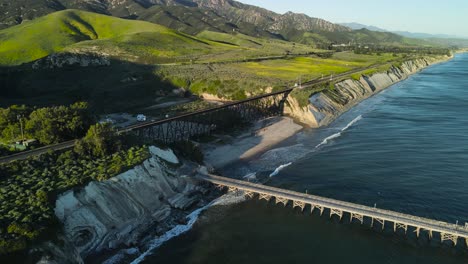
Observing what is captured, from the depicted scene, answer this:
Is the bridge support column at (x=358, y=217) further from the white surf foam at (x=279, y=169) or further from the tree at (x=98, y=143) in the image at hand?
the tree at (x=98, y=143)

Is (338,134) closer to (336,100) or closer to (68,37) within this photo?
(336,100)

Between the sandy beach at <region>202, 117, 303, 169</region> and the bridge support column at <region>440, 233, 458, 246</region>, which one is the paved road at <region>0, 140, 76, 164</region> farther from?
the bridge support column at <region>440, 233, 458, 246</region>

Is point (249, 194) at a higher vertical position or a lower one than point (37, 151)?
lower

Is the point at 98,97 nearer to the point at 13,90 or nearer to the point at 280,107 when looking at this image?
the point at 13,90

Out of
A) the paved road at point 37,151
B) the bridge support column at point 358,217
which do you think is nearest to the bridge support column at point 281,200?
the bridge support column at point 358,217

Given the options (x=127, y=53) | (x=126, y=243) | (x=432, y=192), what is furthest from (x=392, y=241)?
(x=127, y=53)

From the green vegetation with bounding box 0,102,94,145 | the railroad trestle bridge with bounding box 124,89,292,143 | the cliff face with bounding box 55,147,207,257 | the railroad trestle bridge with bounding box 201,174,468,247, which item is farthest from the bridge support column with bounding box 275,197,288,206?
the green vegetation with bounding box 0,102,94,145

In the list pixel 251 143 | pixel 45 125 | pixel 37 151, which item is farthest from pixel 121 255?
pixel 251 143
